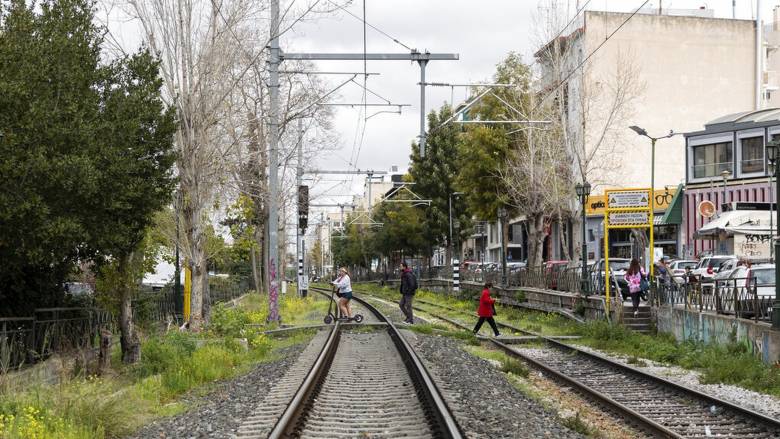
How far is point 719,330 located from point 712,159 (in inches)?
1419

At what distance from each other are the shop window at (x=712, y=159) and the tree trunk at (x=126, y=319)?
4230 cm

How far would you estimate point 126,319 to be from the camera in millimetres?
19109

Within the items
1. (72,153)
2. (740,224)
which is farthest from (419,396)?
(740,224)

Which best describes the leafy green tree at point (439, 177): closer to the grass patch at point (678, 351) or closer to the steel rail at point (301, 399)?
the grass patch at point (678, 351)

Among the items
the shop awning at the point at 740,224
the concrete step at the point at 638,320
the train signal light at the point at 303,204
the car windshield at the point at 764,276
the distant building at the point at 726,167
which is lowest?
the concrete step at the point at 638,320

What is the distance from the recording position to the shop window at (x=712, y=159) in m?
53.9

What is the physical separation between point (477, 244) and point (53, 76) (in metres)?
95.1

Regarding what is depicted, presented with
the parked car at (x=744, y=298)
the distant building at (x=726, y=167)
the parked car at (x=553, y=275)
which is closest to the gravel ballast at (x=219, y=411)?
the parked car at (x=744, y=298)

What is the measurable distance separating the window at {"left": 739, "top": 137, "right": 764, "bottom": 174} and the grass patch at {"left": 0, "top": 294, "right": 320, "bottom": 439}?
34.8 metres

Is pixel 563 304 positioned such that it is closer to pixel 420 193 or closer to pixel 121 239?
pixel 121 239

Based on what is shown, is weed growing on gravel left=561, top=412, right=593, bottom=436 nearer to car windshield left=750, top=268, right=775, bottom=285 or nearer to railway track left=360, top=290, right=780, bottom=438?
railway track left=360, top=290, right=780, bottom=438

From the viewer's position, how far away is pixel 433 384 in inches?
520

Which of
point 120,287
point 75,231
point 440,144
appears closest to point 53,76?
point 75,231

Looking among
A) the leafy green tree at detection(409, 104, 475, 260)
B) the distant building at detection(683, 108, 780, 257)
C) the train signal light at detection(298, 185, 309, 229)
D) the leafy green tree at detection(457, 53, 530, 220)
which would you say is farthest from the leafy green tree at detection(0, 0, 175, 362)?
the leafy green tree at detection(409, 104, 475, 260)
